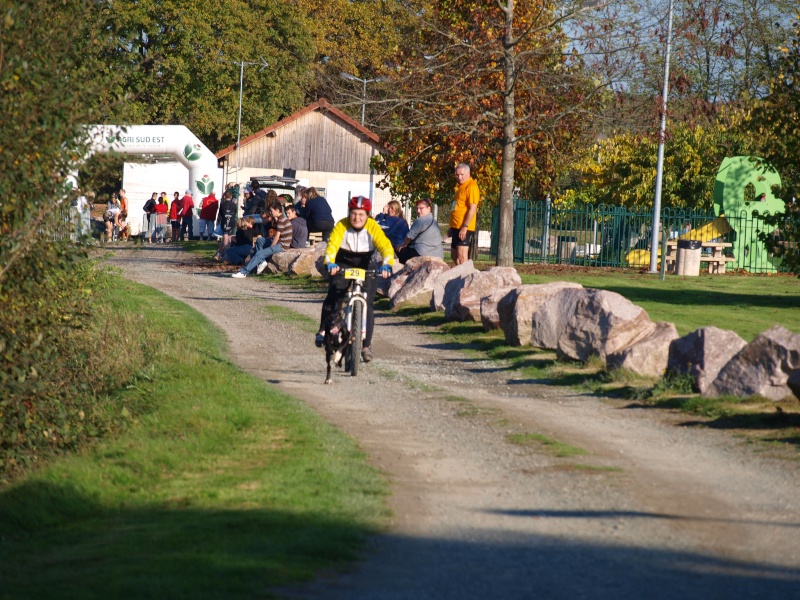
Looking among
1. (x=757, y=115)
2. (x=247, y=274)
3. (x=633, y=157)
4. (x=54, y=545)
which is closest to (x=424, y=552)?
(x=54, y=545)

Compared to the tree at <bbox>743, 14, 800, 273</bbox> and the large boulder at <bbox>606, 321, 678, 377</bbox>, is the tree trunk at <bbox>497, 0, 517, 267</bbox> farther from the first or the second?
the large boulder at <bbox>606, 321, 678, 377</bbox>

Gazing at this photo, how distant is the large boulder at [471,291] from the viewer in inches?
629

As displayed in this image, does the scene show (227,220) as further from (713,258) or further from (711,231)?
(711,231)

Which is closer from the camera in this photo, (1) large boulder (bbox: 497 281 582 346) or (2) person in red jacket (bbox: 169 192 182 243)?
(1) large boulder (bbox: 497 281 582 346)

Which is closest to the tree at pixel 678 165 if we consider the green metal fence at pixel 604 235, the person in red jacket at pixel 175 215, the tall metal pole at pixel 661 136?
the green metal fence at pixel 604 235

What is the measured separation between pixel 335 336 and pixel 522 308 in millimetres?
3133

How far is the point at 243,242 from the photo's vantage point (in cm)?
2686

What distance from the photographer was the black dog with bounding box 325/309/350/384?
11.6m

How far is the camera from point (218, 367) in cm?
1221

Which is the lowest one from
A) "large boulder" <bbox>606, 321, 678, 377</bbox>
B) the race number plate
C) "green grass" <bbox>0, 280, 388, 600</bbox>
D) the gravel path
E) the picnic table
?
"green grass" <bbox>0, 280, 388, 600</bbox>

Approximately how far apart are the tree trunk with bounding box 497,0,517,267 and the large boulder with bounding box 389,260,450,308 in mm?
7386

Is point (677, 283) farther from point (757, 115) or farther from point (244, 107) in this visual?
point (244, 107)

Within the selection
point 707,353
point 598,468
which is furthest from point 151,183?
point 598,468

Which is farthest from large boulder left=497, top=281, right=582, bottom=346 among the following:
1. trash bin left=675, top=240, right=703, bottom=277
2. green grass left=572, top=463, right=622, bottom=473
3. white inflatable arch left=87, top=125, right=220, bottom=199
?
white inflatable arch left=87, top=125, right=220, bottom=199
